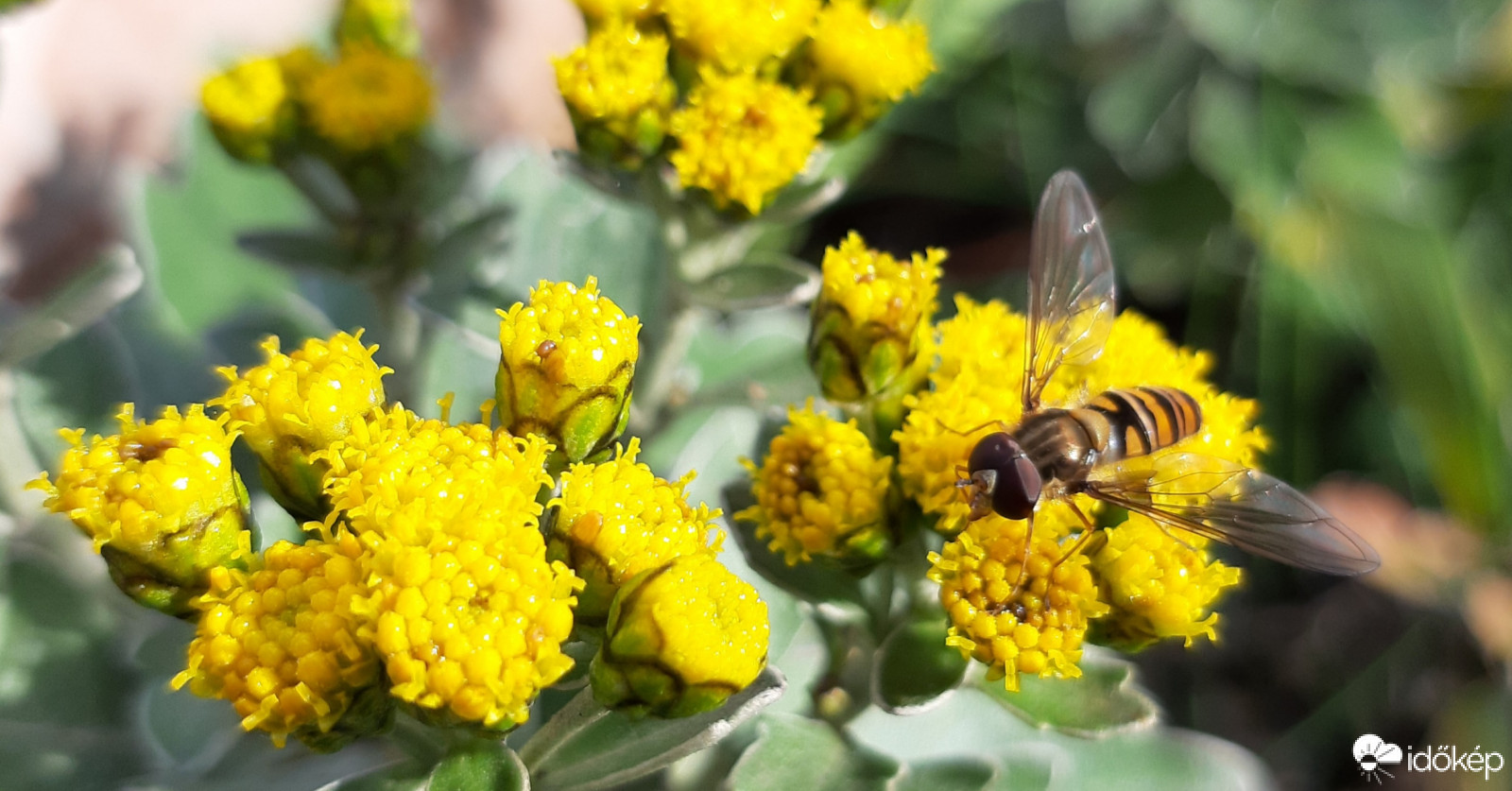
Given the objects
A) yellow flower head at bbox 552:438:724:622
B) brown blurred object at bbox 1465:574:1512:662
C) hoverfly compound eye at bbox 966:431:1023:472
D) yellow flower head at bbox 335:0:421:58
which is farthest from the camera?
brown blurred object at bbox 1465:574:1512:662

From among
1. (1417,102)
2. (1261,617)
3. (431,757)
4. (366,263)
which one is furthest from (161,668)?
(1417,102)

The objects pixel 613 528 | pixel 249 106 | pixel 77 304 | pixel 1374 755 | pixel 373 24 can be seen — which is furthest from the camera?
pixel 1374 755

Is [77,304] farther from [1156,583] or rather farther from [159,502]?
[1156,583]

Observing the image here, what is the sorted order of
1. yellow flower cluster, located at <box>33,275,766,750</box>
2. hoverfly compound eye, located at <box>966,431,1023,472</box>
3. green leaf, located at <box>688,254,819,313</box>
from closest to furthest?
yellow flower cluster, located at <box>33,275,766,750</box> < hoverfly compound eye, located at <box>966,431,1023,472</box> < green leaf, located at <box>688,254,819,313</box>

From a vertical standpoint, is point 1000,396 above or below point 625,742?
above

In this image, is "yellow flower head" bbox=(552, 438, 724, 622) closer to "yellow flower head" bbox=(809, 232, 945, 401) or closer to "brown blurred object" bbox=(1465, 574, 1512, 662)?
"yellow flower head" bbox=(809, 232, 945, 401)

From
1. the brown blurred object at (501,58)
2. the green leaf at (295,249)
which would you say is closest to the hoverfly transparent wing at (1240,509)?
the green leaf at (295,249)

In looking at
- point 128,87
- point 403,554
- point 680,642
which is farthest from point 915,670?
point 128,87

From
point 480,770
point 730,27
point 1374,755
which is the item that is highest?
point 730,27

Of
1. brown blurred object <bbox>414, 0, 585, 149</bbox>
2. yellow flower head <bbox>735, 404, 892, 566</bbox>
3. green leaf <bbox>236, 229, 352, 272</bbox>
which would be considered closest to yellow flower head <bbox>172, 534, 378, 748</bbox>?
yellow flower head <bbox>735, 404, 892, 566</bbox>
